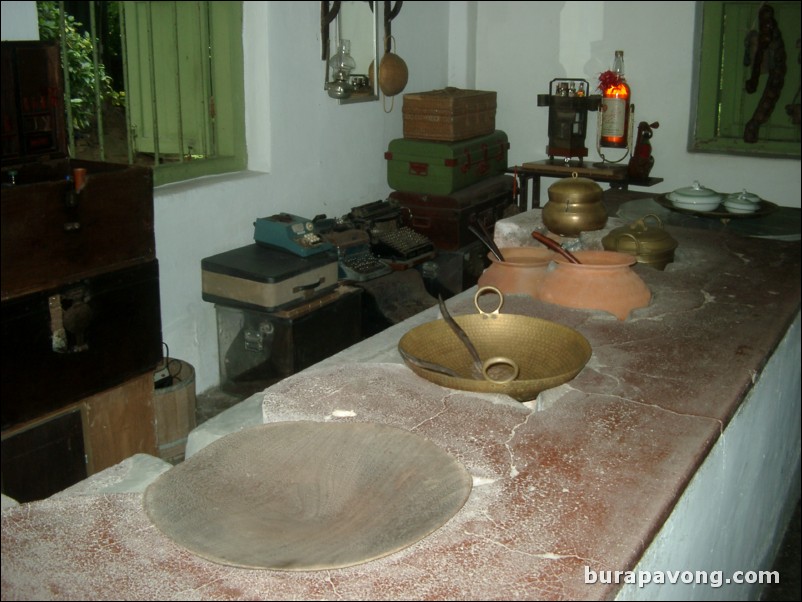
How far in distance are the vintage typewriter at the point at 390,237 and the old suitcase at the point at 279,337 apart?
0.52 m

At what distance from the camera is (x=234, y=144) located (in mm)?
4742

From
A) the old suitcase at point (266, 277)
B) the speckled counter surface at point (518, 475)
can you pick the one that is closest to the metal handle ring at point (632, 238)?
the speckled counter surface at point (518, 475)

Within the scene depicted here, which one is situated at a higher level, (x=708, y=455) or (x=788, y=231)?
(x=788, y=231)

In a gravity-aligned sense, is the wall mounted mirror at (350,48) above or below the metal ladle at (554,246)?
above

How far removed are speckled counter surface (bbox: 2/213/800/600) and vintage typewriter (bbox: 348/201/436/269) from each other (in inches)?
91.1

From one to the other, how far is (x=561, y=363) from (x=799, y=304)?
4.03ft

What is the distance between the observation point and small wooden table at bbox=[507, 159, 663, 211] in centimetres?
569

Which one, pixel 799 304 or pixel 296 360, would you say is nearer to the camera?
pixel 799 304

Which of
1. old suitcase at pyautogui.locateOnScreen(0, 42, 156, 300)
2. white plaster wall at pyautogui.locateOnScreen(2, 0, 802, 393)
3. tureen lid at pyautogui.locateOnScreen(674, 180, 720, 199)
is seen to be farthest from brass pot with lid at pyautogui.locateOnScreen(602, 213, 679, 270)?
white plaster wall at pyautogui.locateOnScreen(2, 0, 802, 393)

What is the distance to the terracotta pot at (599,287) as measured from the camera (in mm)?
2656

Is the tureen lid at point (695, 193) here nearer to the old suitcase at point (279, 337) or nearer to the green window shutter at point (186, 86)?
the old suitcase at point (279, 337)

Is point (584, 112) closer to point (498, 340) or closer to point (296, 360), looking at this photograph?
point (296, 360)

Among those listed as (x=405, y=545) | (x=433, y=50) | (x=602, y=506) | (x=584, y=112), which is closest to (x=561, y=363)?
(x=602, y=506)

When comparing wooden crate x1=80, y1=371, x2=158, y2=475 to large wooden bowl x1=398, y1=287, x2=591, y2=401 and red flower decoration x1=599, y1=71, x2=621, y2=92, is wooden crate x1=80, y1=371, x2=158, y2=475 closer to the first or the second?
large wooden bowl x1=398, y1=287, x2=591, y2=401
